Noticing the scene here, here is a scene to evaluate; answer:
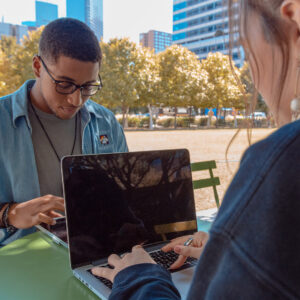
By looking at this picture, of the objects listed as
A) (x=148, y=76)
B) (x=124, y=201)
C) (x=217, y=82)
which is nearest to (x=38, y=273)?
(x=124, y=201)

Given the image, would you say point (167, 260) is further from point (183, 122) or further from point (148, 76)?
point (183, 122)

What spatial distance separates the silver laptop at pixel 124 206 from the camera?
1.05m

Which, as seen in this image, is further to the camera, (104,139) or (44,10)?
(44,10)

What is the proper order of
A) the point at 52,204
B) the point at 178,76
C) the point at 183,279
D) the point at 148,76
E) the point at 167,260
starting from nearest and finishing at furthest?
1. the point at 183,279
2. the point at 167,260
3. the point at 52,204
4. the point at 148,76
5. the point at 178,76

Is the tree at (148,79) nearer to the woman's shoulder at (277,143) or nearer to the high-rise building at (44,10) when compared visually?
the woman's shoulder at (277,143)

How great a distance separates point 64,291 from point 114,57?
19.8m

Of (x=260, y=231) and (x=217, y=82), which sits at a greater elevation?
(x=217, y=82)

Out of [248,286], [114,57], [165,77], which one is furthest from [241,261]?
[165,77]

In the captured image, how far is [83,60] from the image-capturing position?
1.71 meters

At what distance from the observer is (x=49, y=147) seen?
6.26 ft

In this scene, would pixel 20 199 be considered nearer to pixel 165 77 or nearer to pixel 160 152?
pixel 160 152

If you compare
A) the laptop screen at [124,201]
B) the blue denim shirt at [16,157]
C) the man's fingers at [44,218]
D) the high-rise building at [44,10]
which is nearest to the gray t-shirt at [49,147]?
the blue denim shirt at [16,157]

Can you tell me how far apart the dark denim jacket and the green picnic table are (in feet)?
2.34

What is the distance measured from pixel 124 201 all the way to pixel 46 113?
1054 millimetres
